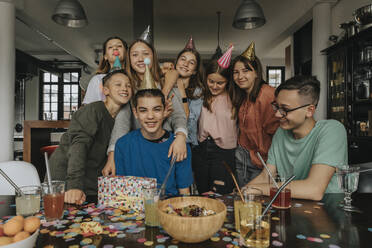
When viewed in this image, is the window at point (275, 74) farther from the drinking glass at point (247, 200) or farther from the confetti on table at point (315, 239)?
the confetti on table at point (315, 239)

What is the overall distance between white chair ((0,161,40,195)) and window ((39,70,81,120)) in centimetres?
→ 954

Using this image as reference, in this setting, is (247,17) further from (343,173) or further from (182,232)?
(182,232)

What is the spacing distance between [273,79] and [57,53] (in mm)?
7291

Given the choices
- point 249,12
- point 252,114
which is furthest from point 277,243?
point 249,12

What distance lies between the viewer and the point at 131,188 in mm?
1123

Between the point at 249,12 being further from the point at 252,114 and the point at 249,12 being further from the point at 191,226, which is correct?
the point at 191,226

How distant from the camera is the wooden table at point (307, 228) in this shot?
2.70ft

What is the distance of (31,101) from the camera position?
10.4 m

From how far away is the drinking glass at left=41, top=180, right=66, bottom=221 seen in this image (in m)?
0.99

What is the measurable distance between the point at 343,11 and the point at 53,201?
4847mm

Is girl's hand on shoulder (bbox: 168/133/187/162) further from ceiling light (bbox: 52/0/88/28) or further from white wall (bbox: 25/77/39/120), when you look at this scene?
white wall (bbox: 25/77/39/120)

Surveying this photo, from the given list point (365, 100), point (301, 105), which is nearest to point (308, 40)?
point (365, 100)

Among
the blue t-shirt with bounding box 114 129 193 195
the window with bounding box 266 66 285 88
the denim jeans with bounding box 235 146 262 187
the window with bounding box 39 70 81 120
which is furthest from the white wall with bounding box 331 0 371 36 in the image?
the window with bounding box 39 70 81 120

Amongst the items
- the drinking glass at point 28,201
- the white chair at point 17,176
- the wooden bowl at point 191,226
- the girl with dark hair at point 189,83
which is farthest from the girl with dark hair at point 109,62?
the wooden bowl at point 191,226
